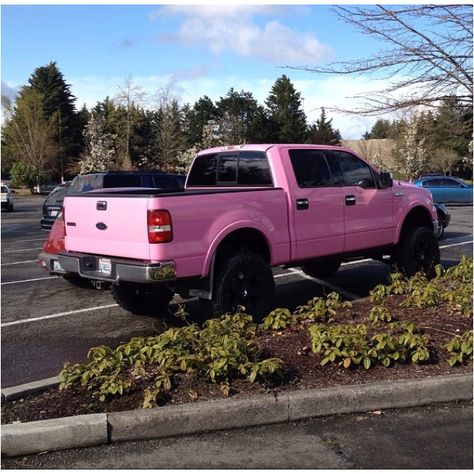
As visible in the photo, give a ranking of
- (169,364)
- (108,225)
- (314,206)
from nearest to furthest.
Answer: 1. (169,364)
2. (108,225)
3. (314,206)

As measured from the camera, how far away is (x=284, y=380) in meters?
4.43

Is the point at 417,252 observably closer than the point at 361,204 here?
No

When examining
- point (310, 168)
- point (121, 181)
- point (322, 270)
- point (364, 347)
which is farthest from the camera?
point (121, 181)

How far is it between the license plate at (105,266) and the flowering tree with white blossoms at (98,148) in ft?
160

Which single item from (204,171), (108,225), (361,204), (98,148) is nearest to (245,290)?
(108,225)

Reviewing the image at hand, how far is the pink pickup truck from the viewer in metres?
5.64

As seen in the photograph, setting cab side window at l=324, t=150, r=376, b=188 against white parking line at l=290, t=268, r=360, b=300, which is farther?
white parking line at l=290, t=268, r=360, b=300

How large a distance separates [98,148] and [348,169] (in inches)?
2004

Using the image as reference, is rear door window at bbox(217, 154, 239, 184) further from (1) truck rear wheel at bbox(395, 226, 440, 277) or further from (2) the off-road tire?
(1) truck rear wheel at bbox(395, 226, 440, 277)

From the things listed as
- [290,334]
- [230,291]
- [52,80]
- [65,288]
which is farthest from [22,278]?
[52,80]

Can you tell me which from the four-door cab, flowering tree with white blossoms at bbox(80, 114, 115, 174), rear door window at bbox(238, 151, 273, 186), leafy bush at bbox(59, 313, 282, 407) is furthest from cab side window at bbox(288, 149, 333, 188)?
flowering tree with white blossoms at bbox(80, 114, 115, 174)

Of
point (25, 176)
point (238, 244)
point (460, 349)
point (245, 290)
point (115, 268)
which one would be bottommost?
point (460, 349)

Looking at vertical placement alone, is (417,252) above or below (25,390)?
above

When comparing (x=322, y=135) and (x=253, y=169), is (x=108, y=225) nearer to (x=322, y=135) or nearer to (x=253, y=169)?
(x=253, y=169)
